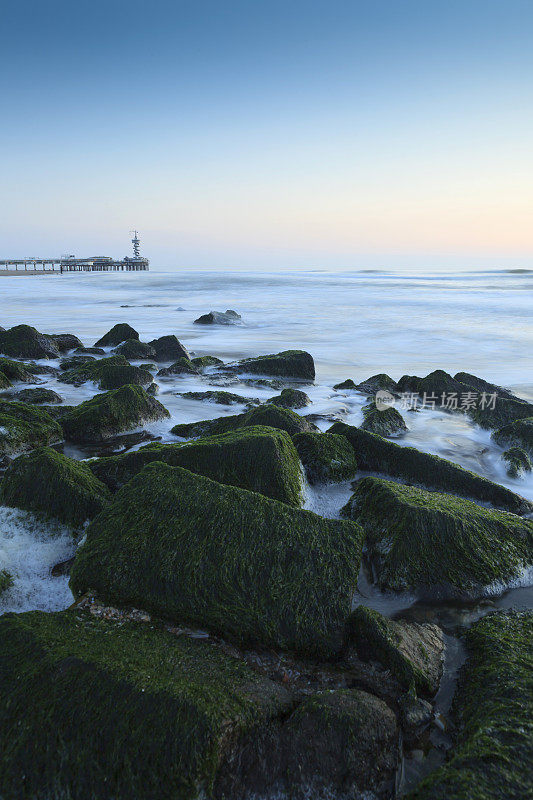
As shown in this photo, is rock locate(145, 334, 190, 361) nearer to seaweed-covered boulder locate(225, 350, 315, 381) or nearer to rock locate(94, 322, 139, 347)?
rock locate(94, 322, 139, 347)

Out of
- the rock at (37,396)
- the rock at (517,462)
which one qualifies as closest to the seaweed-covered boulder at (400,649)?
the rock at (517,462)

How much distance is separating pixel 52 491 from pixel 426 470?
3031mm

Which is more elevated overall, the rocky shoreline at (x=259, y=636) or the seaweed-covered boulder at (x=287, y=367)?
the seaweed-covered boulder at (x=287, y=367)

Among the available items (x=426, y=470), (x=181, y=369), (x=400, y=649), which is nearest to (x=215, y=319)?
(x=181, y=369)

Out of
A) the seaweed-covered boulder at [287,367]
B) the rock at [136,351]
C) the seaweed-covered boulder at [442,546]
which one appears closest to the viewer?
the seaweed-covered boulder at [442,546]

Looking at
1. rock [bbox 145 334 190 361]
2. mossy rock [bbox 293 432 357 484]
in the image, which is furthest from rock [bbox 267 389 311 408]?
rock [bbox 145 334 190 361]

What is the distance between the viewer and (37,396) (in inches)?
259

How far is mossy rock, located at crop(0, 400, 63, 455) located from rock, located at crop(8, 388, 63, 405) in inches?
55.2

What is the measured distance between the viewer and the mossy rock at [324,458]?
13.5ft

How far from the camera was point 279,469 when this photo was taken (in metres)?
3.58

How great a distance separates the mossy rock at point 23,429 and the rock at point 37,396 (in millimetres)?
1402

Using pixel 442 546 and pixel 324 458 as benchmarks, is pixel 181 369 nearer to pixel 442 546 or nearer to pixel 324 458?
pixel 324 458

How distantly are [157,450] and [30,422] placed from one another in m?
1.78

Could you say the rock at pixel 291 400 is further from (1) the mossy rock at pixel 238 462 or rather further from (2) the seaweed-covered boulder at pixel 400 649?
(2) the seaweed-covered boulder at pixel 400 649
